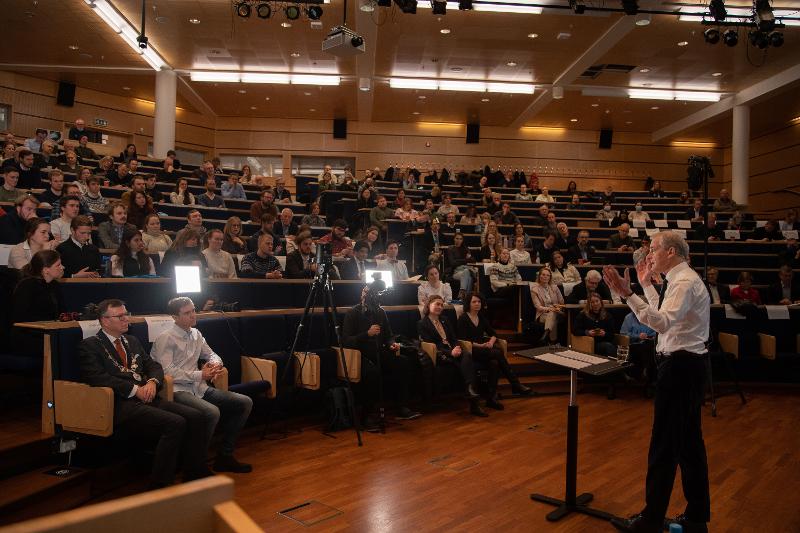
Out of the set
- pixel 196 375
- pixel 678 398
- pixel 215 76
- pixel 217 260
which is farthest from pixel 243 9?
pixel 678 398

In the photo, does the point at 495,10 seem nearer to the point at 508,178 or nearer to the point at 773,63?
the point at 773,63

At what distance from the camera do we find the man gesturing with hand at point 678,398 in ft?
8.00

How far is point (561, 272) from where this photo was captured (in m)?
7.50

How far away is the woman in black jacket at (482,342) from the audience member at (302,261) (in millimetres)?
1459

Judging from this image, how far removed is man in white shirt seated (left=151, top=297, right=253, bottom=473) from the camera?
132 inches

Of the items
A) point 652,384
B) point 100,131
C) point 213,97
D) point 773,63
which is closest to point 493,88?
point 773,63

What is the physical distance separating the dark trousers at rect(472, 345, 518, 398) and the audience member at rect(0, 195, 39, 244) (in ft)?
12.9

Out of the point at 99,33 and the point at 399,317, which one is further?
the point at 99,33

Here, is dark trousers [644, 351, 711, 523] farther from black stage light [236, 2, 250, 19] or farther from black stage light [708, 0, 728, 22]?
black stage light [236, 2, 250, 19]

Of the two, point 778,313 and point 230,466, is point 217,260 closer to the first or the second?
point 230,466

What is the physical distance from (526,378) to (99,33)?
9.03m

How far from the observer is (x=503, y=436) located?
164 inches

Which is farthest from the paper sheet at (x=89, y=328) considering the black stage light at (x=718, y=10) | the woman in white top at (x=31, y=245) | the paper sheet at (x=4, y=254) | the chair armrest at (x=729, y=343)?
the black stage light at (x=718, y=10)

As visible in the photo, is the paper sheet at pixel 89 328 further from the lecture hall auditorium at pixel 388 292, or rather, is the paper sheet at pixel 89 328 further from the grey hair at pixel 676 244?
the grey hair at pixel 676 244
